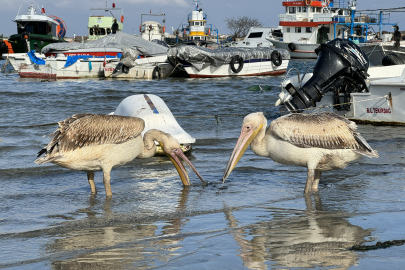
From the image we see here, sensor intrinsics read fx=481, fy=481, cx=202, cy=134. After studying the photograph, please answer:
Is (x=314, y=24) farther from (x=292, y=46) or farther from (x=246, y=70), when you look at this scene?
(x=246, y=70)

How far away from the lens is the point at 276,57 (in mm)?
29672

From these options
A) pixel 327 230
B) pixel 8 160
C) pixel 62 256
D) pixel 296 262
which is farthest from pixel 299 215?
pixel 8 160

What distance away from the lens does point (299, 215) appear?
483cm

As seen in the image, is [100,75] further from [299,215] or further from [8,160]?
[299,215]

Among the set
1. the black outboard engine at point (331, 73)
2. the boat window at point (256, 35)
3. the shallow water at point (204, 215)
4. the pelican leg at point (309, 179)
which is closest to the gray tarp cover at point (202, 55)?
the black outboard engine at point (331, 73)

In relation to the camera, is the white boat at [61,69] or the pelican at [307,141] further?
the white boat at [61,69]

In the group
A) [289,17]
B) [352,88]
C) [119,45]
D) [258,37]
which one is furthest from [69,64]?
[258,37]

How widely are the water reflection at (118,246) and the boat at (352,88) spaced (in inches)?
247

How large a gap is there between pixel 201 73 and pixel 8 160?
19.6 m

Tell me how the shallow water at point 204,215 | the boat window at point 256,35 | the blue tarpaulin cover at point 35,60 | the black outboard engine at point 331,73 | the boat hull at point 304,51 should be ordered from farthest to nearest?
the boat window at point 256,35
the boat hull at point 304,51
the blue tarpaulin cover at point 35,60
the black outboard engine at point 331,73
the shallow water at point 204,215

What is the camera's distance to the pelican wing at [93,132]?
18.5 feet

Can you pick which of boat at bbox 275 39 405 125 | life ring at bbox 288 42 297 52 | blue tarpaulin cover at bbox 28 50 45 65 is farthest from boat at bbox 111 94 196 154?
life ring at bbox 288 42 297 52

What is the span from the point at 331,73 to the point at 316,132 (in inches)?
209

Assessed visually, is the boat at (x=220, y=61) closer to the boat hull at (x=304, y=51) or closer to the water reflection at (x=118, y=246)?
the boat hull at (x=304, y=51)
